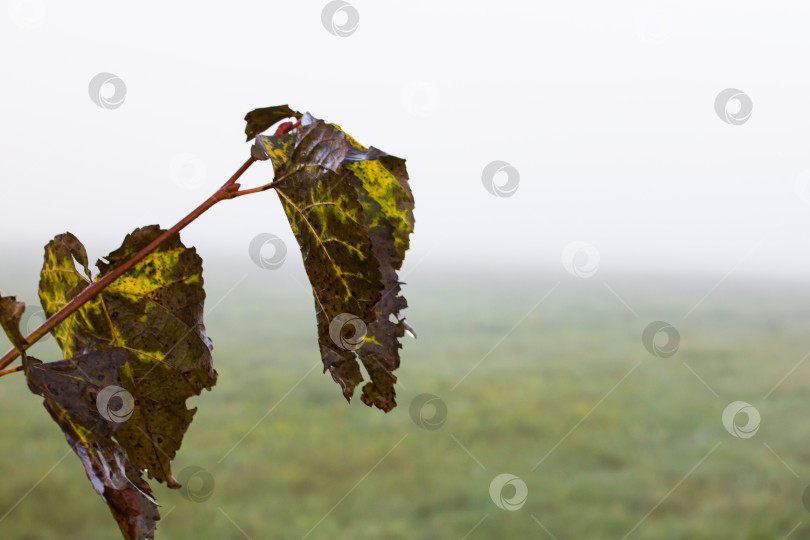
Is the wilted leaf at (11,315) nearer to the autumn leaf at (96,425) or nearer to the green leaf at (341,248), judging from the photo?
the autumn leaf at (96,425)

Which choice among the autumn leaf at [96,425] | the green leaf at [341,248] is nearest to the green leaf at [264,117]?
the green leaf at [341,248]

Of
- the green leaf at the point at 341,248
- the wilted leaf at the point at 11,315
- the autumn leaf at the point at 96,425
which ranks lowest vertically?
the autumn leaf at the point at 96,425

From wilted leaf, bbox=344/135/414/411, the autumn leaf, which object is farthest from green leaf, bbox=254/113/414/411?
the autumn leaf

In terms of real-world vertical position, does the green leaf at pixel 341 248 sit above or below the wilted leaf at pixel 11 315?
above

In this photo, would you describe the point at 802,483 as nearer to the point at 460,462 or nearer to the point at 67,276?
the point at 460,462

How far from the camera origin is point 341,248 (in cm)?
36

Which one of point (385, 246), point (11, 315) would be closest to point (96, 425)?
point (11, 315)

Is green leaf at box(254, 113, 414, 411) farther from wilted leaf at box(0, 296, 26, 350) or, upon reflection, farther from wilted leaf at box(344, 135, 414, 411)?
wilted leaf at box(0, 296, 26, 350)

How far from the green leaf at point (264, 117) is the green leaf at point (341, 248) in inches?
2.0

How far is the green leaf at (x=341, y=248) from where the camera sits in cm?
36

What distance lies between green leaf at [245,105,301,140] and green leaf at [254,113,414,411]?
52mm

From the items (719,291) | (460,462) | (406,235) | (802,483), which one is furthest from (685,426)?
(719,291)

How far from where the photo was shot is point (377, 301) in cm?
36

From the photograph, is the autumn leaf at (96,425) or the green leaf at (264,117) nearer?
the autumn leaf at (96,425)
